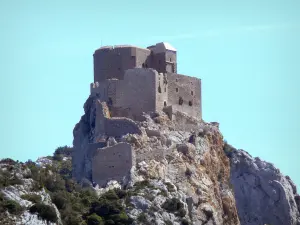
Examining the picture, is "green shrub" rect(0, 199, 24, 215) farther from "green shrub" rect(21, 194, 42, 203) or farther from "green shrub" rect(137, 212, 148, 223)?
"green shrub" rect(137, 212, 148, 223)

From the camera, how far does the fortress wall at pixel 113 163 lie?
111500 millimetres

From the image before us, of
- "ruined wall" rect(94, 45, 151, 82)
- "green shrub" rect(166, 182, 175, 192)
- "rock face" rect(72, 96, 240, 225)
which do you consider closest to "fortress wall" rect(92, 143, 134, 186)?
"rock face" rect(72, 96, 240, 225)

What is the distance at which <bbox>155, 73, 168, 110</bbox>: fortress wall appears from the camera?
390 ft

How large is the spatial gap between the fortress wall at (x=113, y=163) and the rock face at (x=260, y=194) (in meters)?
31.0

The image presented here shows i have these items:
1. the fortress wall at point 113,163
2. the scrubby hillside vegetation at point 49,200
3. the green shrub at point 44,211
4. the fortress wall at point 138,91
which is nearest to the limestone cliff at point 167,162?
the fortress wall at point 113,163

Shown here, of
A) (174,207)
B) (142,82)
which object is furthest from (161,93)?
Result: (174,207)

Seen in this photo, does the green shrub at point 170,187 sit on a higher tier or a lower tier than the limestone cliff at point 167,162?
lower

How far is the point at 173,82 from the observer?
401 ft

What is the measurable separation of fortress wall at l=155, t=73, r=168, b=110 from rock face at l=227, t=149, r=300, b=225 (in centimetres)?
2221

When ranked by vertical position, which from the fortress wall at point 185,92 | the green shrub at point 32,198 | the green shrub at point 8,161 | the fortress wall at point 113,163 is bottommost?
the green shrub at point 32,198

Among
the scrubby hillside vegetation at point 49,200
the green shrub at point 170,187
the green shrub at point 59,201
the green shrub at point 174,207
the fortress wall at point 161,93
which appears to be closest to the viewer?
the scrubby hillside vegetation at point 49,200

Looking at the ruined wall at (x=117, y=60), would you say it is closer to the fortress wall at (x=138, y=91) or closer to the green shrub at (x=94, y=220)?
the fortress wall at (x=138, y=91)

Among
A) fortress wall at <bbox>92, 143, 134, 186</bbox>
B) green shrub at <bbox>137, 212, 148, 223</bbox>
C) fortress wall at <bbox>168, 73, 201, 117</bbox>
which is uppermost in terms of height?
fortress wall at <bbox>168, 73, 201, 117</bbox>

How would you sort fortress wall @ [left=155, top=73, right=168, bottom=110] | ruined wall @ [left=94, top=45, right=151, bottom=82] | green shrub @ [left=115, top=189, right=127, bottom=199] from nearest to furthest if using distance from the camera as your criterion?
green shrub @ [left=115, top=189, right=127, bottom=199] < fortress wall @ [left=155, top=73, right=168, bottom=110] < ruined wall @ [left=94, top=45, right=151, bottom=82]
